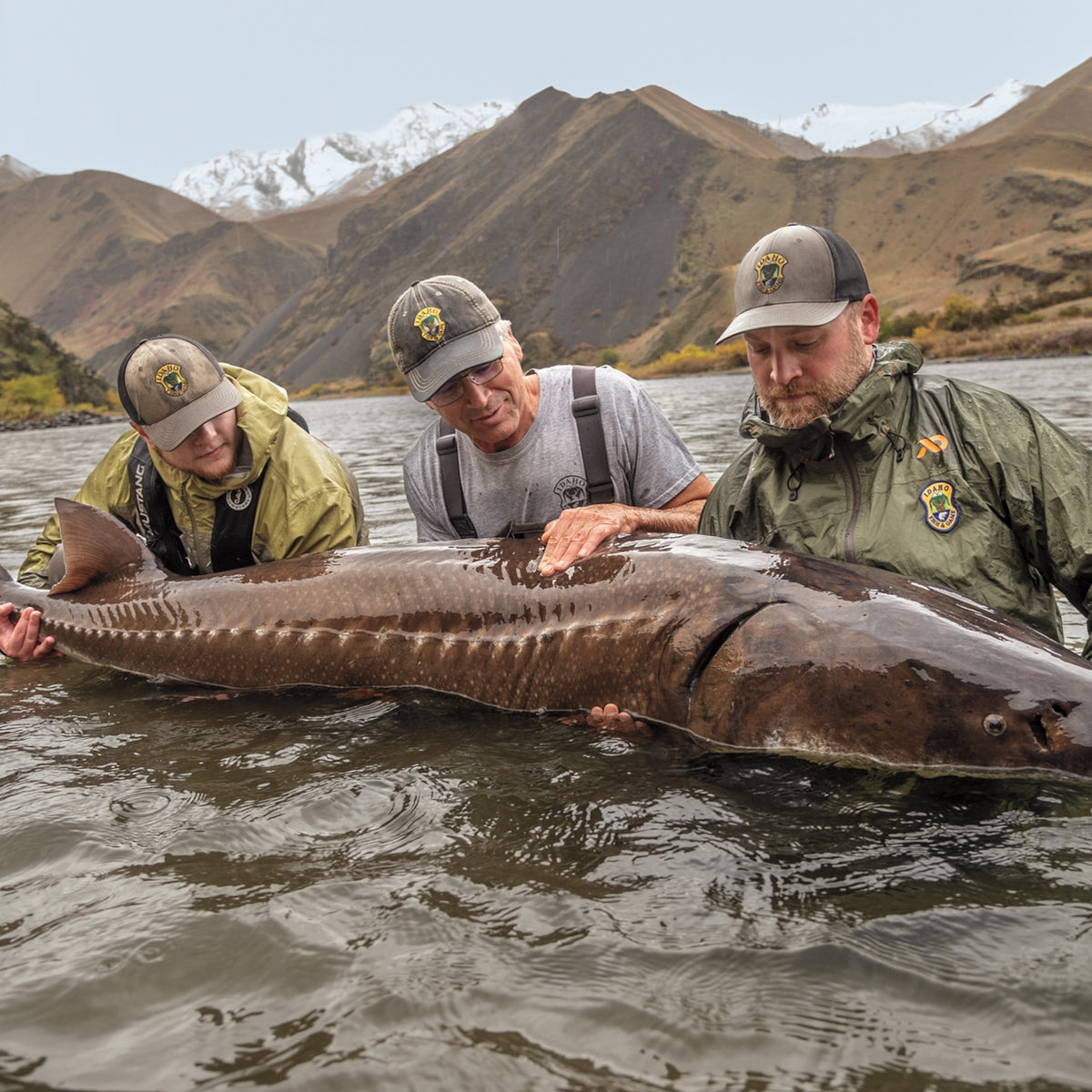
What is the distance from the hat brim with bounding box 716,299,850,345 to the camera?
359 centimetres

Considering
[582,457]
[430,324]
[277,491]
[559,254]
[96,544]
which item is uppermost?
[559,254]

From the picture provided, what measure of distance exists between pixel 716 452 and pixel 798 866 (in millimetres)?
12920

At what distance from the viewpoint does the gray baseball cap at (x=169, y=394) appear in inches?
182

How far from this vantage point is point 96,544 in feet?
17.1

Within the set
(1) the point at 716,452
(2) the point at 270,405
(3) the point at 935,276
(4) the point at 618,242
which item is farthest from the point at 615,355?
(2) the point at 270,405

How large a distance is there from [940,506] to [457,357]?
1.98m

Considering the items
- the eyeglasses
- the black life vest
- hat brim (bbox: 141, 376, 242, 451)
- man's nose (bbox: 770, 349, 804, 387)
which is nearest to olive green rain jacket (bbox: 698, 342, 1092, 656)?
man's nose (bbox: 770, 349, 804, 387)

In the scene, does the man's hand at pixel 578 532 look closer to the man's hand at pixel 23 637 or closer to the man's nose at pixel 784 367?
the man's nose at pixel 784 367

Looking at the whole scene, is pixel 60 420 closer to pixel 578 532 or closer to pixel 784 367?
pixel 578 532

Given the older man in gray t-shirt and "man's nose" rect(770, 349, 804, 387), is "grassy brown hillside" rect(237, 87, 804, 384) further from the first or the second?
"man's nose" rect(770, 349, 804, 387)

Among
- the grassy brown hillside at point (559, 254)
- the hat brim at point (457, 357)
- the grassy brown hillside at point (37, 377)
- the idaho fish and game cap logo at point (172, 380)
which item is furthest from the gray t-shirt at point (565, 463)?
the grassy brown hillside at point (559, 254)

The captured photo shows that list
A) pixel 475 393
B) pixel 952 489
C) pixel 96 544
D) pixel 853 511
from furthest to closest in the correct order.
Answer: pixel 96 544
pixel 475 393
pixel 853 511
pixel 952 489

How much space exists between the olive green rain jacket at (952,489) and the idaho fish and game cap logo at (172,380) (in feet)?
8.47

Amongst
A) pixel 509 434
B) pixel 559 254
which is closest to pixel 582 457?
pixel 509 434
